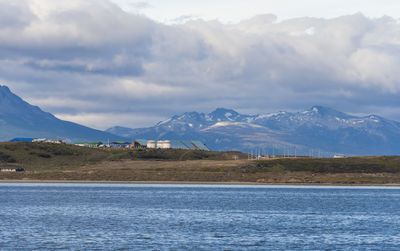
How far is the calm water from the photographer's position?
76.1 metres

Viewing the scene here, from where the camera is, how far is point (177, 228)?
93.2 metres

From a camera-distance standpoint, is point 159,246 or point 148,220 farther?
point 148,220

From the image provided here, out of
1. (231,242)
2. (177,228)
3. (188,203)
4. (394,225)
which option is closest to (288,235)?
(231,242)

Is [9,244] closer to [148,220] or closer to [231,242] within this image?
[231,242]

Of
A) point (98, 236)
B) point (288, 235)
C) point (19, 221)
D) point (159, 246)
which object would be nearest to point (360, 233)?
point (288, 235)

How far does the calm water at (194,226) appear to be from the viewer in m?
76.1

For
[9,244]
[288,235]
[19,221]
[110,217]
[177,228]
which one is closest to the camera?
[9,244]

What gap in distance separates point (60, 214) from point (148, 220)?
67.4ft

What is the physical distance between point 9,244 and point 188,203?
250 ft

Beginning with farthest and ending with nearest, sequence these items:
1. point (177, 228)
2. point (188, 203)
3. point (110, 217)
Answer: point (188, 203)
point (110, 217)
point (177, 228)

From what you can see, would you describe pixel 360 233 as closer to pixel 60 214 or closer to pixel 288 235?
pixel 288 235

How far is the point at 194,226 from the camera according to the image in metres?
95.9

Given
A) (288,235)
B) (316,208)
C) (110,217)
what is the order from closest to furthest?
(288,235)
(110,217)
(316,208)

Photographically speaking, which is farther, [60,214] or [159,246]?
[60,214]
